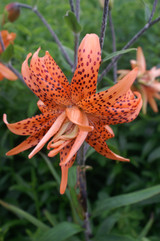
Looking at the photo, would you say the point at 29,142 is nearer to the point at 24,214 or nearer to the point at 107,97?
the point at 107,97

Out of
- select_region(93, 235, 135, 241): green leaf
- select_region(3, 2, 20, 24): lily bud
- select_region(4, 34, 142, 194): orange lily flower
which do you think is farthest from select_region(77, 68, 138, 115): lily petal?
select_region(3, 2, 20, 24): lily bud

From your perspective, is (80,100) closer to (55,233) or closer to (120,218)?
(55,233)

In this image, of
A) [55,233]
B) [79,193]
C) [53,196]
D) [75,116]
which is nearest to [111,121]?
[75,116]

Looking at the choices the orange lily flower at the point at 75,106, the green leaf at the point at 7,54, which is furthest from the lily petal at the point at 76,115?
the green leaf at the point at 7,54

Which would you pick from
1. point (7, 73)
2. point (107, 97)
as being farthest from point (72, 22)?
point (7, 73)

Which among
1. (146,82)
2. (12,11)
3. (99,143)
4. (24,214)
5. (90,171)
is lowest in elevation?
(90,171)

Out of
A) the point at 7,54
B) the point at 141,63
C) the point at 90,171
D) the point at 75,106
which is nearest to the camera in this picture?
the point at 75,106

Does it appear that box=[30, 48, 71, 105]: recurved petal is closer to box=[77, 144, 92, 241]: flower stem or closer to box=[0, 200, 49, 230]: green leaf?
box=[77, 144, 92, 241]: flower stem

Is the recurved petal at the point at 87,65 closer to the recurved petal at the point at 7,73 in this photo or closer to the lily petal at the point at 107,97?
the lily petal at the point at 107,97
